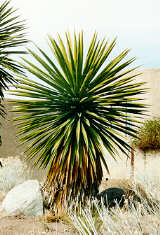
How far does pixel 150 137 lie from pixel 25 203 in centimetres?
396

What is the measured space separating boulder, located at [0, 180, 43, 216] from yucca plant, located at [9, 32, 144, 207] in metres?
0.45

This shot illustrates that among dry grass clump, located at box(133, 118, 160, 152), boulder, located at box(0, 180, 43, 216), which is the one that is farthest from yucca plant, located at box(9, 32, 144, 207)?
dry grass clump, located at box(133, 118, 160, 152)

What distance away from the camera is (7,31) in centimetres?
775

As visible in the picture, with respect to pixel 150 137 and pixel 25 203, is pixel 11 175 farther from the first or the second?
pixel 150 137

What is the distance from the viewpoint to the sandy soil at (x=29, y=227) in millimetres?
4848

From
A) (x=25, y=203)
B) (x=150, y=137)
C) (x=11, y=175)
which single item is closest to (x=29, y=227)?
(x=25, y=203)

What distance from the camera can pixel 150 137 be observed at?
29.1ft

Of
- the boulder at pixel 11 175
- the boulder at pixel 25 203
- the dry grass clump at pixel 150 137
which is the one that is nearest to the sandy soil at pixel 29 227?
the boulder at pixel 25 203

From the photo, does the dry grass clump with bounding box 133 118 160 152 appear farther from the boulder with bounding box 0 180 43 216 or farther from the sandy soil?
the sandy soil

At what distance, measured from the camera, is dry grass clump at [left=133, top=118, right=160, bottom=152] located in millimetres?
8844

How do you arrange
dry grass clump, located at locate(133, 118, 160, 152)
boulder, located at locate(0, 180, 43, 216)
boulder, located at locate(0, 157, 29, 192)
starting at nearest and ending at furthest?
boulder, located at locate(0, 180, 43, 216) < dry grass clump, located at locate(133, 118, 160, 152) < boulder, located at locate(0, 157, 29, 192)

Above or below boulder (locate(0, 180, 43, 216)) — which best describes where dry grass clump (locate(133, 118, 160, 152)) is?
above

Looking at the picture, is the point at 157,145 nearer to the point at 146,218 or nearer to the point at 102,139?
the point at 102,139

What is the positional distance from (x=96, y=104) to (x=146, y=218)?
3.25m
